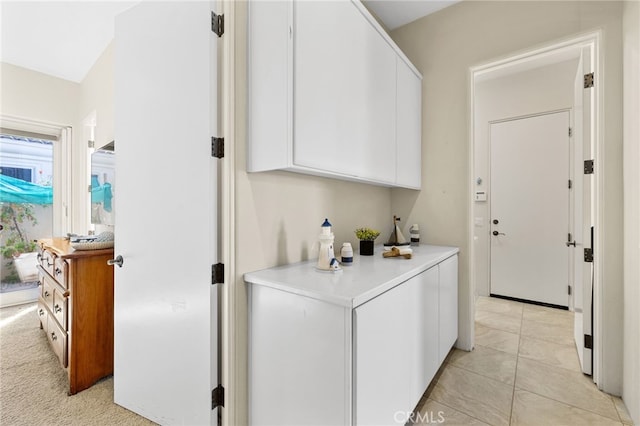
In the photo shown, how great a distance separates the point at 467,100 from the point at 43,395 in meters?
3.57

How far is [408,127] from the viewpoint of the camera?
2330mm

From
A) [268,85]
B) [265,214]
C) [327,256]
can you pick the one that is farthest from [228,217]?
[268,85]

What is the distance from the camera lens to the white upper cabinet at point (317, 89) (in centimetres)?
124

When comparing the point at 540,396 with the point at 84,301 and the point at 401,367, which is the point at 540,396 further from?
the point at 84,301

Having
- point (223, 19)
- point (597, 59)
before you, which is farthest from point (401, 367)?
point (597, 59)

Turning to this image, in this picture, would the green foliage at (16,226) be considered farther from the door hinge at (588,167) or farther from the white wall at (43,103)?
the door hinge at (588,167)

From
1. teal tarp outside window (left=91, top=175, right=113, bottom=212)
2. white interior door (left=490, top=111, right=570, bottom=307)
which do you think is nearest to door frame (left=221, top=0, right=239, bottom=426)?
teal tarp outside window (left=91, top=175, right=113, bottom=212)

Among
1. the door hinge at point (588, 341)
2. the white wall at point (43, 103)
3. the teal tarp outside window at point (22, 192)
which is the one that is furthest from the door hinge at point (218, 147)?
the teal tarp outside window at point (22, 192)

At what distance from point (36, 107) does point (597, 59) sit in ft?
17.2

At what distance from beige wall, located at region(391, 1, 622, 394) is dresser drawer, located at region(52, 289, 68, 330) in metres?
2.59

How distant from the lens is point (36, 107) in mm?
3340

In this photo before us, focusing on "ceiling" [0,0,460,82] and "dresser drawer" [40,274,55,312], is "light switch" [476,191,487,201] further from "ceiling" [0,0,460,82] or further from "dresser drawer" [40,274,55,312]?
"dresser drawer" [40,274,55,312]

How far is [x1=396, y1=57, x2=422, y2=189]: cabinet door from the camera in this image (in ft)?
7.18

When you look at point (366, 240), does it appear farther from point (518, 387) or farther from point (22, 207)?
point (22, 207)
